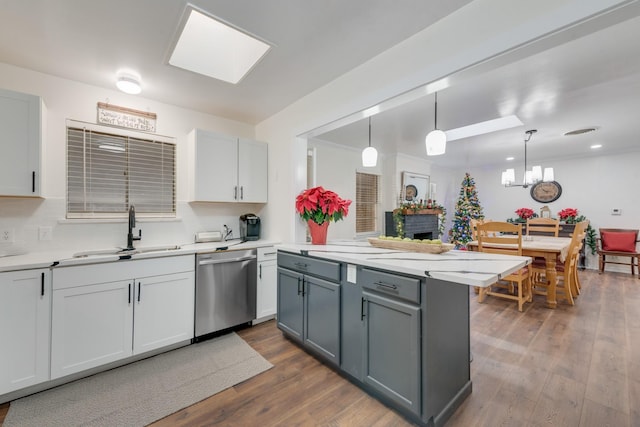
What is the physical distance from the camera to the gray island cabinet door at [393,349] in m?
1.47

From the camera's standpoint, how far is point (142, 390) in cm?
187

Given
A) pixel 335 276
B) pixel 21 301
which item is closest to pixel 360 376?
pixel 335 276

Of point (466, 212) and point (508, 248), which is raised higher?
point (466, 212)

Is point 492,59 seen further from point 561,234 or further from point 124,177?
point 561,234

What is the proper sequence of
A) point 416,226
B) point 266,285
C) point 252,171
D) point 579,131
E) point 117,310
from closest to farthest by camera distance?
point 117,310, point 266,285, point 252,171, point 579,131, point 416,226

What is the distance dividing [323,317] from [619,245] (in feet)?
21.7

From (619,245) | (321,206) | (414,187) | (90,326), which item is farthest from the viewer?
(414,187)

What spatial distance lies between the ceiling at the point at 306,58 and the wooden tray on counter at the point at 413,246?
3.71ft

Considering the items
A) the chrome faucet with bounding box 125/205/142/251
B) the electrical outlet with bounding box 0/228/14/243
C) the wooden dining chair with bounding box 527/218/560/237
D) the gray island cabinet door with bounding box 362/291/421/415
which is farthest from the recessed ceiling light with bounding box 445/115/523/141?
the electrical outlet with bounding box 0/228/14/243

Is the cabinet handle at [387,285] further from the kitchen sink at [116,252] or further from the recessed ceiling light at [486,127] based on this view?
the recessed ceiling light at [486,127]

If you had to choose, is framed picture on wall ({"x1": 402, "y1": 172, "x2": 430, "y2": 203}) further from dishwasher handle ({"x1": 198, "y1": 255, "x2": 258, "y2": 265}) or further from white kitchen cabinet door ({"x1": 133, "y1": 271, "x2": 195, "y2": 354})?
white kitchen cabinet door ({"x1": 133, "y1": 271, "x2": 195, "y2": 354})

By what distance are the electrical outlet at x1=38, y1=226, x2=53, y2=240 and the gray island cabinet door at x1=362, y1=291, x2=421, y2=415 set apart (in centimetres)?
277

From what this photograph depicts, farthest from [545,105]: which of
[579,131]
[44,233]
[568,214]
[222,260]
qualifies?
[44,233]

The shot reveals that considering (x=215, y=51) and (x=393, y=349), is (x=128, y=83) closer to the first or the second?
(x=215, y=51)
